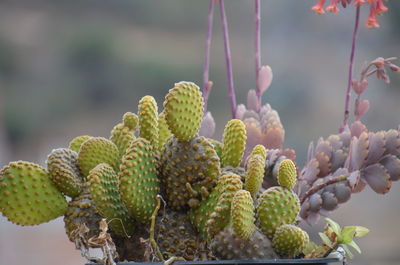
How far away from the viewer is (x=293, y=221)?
2.05ft

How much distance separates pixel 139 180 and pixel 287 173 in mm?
138

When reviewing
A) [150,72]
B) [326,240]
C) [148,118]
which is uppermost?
[148,118]

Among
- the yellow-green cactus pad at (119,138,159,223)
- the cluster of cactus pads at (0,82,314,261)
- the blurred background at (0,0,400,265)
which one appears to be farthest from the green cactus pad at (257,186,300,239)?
the blurred background at (0,0,400,265)

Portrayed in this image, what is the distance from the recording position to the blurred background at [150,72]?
4.45m

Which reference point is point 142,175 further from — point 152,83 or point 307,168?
point 152,83

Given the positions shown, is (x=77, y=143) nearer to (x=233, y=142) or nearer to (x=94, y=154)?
(x=94, y=154)

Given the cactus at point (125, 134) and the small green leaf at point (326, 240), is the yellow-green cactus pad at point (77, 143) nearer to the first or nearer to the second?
the cactus at point (125, 134)

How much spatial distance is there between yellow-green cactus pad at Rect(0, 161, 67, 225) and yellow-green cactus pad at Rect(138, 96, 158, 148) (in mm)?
105

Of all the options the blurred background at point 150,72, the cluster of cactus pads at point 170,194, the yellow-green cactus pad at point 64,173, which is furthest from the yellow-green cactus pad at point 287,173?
the blurred background at point 150,72

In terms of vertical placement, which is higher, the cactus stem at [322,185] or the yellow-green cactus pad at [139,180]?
the yellow-green cactus pad at [139,180]

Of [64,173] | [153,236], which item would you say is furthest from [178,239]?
[64,173]

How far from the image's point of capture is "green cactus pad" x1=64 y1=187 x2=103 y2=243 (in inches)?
25.7

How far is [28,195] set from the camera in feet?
2.12

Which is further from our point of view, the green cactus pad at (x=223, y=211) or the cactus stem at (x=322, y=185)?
the cactus stem at (x=322, y=185)
